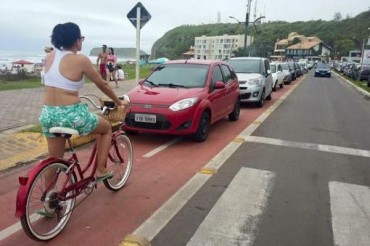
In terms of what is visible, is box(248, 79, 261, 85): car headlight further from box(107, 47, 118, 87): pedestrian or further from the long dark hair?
the long dark hair

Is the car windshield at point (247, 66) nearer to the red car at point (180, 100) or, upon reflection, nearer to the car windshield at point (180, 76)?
the red car at point (180, 100)

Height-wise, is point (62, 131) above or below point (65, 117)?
below

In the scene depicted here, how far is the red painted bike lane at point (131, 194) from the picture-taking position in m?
4.00

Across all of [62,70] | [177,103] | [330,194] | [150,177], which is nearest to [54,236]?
[62,70]

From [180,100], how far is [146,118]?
27.7 inches

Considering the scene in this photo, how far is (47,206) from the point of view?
12.7 feet

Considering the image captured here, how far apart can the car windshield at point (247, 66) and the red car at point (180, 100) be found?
5.16m

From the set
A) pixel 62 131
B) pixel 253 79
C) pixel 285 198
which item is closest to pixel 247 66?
pixel 253 79

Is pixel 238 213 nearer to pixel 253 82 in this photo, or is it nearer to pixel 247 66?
pixel 253 82

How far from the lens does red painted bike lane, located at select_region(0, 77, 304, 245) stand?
13.1 feet

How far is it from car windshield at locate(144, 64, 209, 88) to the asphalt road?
1657 mm

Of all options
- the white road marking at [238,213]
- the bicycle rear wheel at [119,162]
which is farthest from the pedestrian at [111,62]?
the white road marking at [238,213]

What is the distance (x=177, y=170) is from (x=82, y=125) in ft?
7.72

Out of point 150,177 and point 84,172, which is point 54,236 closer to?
point 84,172
